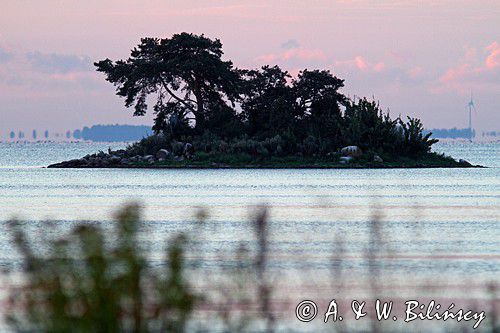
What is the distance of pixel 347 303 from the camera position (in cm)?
1156

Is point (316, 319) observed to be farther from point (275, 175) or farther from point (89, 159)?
point (89, 159)

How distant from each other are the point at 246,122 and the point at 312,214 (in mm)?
36138

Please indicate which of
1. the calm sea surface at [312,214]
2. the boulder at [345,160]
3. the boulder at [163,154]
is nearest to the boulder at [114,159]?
the boulder at [163,154]

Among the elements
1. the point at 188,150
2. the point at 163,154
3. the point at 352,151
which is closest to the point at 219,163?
the point at 188,150

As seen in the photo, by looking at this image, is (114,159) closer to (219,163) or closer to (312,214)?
(219,163)

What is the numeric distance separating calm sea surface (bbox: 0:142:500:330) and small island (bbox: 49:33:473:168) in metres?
7.06

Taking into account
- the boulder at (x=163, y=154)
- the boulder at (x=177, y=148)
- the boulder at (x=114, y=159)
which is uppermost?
the boulder at (x=177, y=148)

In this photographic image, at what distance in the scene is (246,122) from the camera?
6175 cm

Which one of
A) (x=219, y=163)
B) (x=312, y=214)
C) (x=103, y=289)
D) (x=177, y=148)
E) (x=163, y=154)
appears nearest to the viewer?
(x=103, y=289)

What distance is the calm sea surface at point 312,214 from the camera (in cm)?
1484

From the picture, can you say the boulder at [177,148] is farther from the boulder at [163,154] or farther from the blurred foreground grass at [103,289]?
the blurred foreground grass at [103,289]

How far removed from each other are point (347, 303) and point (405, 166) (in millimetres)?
47739

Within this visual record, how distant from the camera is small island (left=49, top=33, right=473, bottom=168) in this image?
58.4 meters

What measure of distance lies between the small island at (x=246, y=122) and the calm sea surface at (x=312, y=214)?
7.06m
